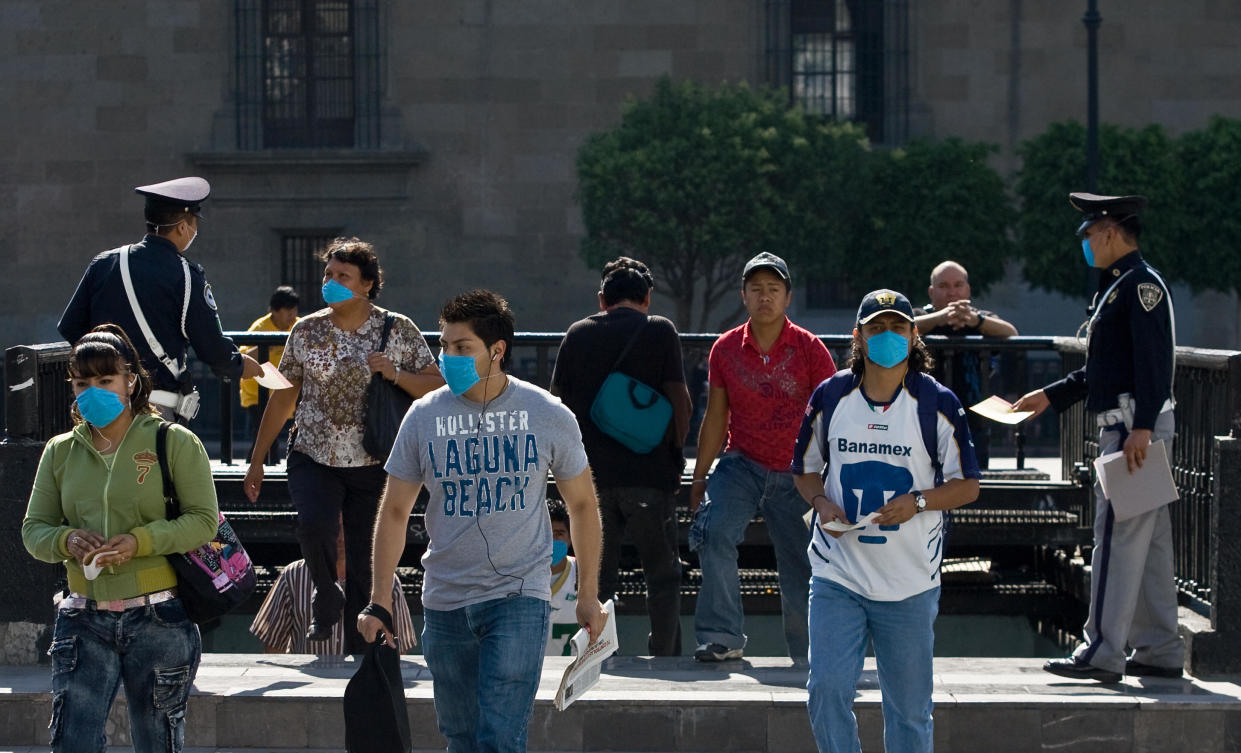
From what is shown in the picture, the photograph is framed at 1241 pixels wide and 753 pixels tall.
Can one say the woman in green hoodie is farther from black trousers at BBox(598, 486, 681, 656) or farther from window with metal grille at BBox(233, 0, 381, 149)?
window with metal grille at BBox(233, 0, 381, 149)

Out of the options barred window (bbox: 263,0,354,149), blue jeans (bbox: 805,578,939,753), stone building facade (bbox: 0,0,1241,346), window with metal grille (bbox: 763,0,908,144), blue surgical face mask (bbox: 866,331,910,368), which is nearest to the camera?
blue jeans (bbox: 805,578,939,753)

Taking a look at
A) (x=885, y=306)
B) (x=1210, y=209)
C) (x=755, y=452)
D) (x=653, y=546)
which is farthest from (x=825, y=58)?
(x=885, y=306)

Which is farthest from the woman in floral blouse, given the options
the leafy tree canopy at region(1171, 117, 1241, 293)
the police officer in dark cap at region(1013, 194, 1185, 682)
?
the leafy tree canopy at region(1171, 117, 1241, 293)

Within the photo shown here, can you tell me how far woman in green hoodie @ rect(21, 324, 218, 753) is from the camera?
201 inches

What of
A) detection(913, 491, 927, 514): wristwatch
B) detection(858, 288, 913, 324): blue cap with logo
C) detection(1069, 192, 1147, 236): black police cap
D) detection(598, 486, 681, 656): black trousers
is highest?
detection(1069, 192, 1147, 236): black police cap

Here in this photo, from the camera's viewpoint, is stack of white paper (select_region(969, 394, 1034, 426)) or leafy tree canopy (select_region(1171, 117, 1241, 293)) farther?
leafy tree canopy (select_region(1171, 117, 1241, 293))

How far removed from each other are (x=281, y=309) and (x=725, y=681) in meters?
6.66

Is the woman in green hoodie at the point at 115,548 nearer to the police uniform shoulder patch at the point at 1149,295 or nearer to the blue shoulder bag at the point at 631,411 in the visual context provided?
the blue shoulder bag at the point at 631,411

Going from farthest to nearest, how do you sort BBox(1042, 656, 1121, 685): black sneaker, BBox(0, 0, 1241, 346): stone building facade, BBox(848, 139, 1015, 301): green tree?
BBox(0, 0, 1241, 346): stone building facade
BBox(848, 139, 1015, 301): green tree
BBox(1042, 656, 1121, 685): black sneaker

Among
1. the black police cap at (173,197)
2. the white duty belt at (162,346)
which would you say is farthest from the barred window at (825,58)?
the white duty belt at (162,346)

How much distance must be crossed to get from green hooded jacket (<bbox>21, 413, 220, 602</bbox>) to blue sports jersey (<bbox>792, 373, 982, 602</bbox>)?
2.07 meters

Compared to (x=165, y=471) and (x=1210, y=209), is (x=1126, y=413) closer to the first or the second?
(x=165, y=471)

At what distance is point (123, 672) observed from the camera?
17.0 ft

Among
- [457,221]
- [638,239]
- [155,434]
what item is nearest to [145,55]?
[457,221]
